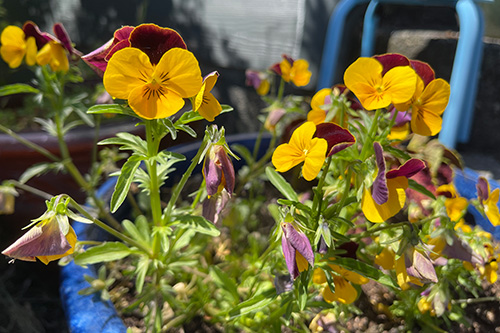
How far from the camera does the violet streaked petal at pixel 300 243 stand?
57 centimetres

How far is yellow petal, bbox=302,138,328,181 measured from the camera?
546mm

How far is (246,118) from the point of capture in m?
2.13

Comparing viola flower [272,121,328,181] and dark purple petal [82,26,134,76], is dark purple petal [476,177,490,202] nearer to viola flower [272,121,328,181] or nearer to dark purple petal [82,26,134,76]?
viola flower [272,121,328,181]

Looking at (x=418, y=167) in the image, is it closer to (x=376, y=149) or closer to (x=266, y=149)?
(x=376, y=149)

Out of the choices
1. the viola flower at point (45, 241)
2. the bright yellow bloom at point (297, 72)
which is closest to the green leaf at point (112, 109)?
the viola flower at point (45, 241)

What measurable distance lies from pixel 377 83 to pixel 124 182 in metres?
0.39

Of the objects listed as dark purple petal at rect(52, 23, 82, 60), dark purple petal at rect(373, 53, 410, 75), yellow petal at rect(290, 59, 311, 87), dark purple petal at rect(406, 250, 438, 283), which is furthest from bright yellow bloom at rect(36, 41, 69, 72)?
dark purple petal at rect(406, 250, 438, 283)

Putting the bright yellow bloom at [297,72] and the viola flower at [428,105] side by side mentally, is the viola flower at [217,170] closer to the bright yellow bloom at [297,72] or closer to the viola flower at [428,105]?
the viola flower at [428,105]

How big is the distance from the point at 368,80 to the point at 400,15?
45.6 inches

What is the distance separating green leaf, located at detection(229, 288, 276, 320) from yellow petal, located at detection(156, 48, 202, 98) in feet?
1.29

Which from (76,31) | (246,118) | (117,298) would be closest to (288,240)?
(117,298)

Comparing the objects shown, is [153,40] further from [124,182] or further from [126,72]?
[124,182]

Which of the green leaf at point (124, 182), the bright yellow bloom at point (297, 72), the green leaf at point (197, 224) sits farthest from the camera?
the bright yellow bloom at point (297, 72)

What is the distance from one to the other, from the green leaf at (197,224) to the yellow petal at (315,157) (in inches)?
8.8
